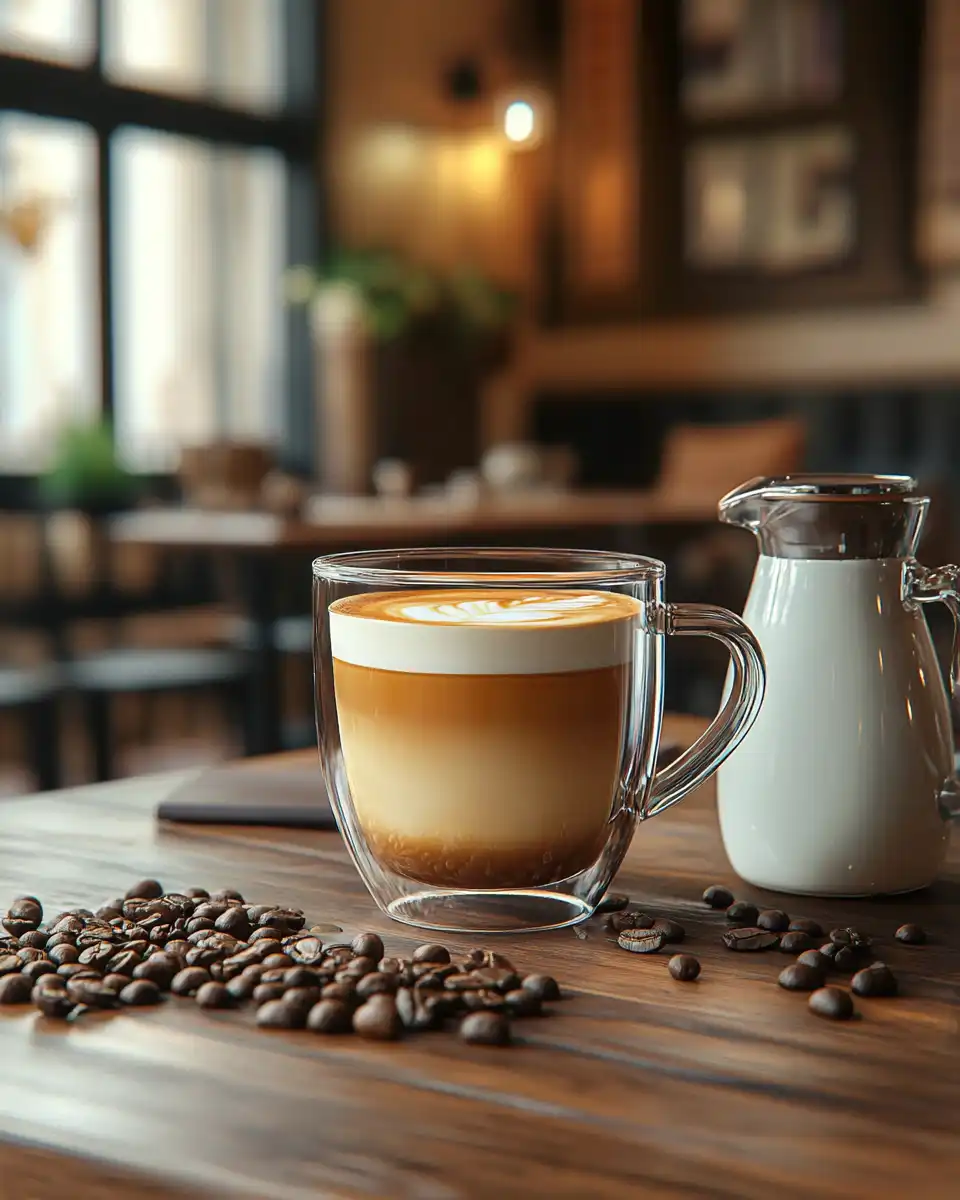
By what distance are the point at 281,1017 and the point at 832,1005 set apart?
20 centimetres

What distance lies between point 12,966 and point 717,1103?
291 mm

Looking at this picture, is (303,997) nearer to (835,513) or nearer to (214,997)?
(214,997)

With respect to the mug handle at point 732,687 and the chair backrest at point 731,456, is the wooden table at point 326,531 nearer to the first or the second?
the chair backrest at point 731,456

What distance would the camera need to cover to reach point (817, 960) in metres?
0.61

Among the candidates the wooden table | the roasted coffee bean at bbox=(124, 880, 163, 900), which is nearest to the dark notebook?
the roasted coffee bean at bbox=(124, 880, 163, 900)

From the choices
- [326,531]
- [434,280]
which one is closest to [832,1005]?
[326,531]

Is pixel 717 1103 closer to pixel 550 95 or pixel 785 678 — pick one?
pixel 785 678

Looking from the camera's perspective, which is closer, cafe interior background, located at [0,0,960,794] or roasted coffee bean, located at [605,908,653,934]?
roasted coffee bean, located at [605,908,653,934]

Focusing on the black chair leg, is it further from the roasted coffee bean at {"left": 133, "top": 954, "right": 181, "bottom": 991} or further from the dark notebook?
the roasted coffee bean at {"left": 133, "top": 954, "right": 181, "bottom": 991}

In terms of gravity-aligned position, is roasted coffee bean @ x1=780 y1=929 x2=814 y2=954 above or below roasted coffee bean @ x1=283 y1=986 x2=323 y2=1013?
below

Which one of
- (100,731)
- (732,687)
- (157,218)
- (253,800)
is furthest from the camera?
(157,218)

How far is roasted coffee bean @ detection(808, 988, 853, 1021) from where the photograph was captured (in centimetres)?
56

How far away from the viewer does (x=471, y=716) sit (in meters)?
0.66

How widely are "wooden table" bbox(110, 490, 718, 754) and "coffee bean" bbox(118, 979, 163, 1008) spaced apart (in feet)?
7.66
